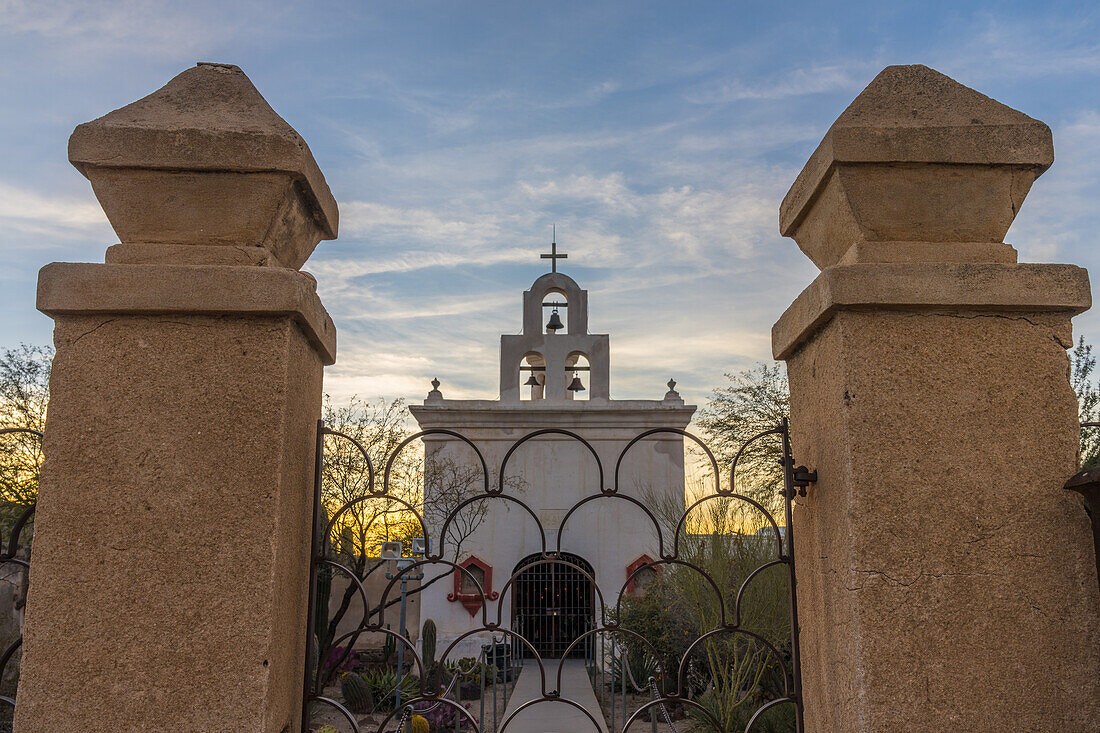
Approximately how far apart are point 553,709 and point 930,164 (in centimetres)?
1244

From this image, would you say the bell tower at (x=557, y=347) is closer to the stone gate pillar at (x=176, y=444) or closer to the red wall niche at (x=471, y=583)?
the red wall niche at (x=471, y=583)

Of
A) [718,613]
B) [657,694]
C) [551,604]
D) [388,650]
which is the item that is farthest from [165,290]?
[388,650]

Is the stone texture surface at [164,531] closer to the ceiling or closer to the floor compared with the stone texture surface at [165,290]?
closer to the floor

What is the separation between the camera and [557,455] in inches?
655

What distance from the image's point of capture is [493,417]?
53.1 ft

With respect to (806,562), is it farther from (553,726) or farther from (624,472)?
(624,472)

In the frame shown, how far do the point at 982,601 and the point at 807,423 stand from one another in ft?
2.06

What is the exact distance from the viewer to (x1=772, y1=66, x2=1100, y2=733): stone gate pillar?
176 cm

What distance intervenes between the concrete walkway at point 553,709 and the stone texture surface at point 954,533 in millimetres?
8716

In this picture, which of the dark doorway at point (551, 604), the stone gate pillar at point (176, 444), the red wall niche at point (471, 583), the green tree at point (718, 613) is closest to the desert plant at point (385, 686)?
the red wall niche at point (471, 583)

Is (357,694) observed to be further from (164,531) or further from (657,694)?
(164,531)

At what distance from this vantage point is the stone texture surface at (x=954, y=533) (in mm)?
1748

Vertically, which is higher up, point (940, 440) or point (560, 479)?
point (560, 479)

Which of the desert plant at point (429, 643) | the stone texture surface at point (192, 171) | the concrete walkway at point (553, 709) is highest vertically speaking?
the stone texture surface at point (192, 171)
